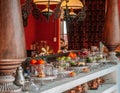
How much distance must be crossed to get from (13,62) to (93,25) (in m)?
7.46

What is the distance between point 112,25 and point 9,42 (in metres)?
2.85

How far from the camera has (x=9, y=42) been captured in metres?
2.36

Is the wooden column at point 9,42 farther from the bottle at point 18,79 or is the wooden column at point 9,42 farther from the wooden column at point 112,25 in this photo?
the wooden column at point 112,25

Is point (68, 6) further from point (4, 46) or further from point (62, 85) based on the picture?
point (4, 46)

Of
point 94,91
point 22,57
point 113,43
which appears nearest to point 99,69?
point 94,91

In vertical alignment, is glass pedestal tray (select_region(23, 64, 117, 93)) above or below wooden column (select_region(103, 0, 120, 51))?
below

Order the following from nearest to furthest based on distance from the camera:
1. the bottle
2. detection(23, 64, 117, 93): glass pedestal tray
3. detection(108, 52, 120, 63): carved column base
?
the bottle < detection(23, 64, 117, 93): glass pedestal tray < detection(108, 52, 120, 63): carved column base

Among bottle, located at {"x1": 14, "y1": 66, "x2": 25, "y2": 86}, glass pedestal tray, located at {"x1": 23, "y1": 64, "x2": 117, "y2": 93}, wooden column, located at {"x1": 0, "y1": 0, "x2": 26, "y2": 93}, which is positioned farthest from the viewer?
glass pedestal tray, located at {"x1": 23, "y1": 64, "x2": 117, "y2": 93}

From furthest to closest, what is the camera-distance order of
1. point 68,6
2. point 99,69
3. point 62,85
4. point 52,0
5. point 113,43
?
1. point 68,6
2. point 52,0
3. point 113,43
4. point 99,69
5. point 62,85

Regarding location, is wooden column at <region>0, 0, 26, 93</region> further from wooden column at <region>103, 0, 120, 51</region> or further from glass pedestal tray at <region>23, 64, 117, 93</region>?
wooden column at <region>103, 0, 120, 51</region>

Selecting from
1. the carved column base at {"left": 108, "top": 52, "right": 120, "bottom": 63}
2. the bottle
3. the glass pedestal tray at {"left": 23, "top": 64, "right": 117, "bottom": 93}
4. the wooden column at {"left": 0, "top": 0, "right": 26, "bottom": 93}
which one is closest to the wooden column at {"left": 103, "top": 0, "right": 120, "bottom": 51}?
the carved column base at {"left": 108, "top": 52, "right": 120, "bottom": 63}

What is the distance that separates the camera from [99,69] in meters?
4.09

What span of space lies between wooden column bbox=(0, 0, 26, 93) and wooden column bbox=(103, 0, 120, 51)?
2740mm

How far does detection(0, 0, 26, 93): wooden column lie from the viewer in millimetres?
2344
